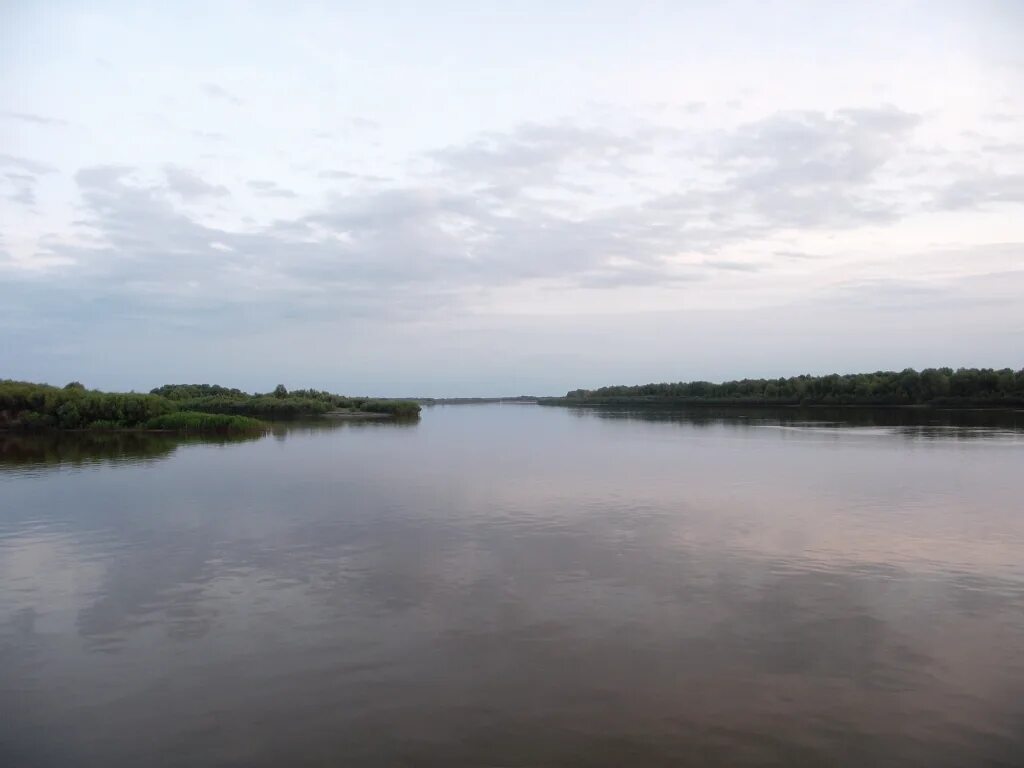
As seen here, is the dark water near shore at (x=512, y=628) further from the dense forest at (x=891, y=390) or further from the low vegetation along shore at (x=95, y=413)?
the dense forest at (x=891, y=390)

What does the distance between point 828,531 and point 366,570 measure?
9.24 m

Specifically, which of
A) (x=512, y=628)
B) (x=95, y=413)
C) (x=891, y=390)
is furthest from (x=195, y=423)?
(x=891, y=390)

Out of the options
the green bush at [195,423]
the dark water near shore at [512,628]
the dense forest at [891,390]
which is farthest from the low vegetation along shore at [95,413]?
the dense forest at [891,390]

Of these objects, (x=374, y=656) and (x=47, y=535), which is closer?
(x=374, y=656)

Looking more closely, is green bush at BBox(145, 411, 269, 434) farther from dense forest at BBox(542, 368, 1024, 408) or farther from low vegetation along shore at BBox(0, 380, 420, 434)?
dense forest at BBox(542, 368, 1024, 408)

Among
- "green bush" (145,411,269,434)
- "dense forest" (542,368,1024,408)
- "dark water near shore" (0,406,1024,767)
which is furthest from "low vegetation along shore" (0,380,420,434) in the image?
"dense forest" (542,368,1024,408)

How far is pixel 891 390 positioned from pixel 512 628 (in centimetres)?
8967

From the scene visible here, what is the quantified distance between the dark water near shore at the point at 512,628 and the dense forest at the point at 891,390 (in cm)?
7071

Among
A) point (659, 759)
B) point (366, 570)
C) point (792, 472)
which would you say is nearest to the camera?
point (659, 759)

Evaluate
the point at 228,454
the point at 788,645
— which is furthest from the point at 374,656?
the point at 228,454

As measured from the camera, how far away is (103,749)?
5.81 meters

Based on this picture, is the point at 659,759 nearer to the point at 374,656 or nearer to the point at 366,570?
the point at 374,656

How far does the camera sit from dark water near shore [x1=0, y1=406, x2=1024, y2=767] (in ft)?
19.5

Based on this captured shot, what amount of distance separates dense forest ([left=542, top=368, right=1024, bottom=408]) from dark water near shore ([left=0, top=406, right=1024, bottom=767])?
70707 millimetres
